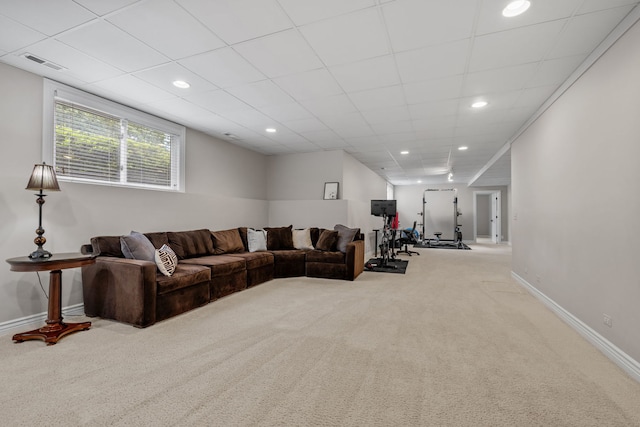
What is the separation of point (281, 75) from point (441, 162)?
6.05 metres

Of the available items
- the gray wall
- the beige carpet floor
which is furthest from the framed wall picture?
the beige carpet floor

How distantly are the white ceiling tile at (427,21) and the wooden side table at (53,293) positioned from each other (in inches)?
137

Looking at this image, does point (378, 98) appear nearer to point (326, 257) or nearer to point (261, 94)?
point (261, 94)

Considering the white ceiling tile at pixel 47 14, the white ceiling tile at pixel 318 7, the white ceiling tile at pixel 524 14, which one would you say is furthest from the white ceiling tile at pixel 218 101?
the white ceiling tile at pixel 524 14

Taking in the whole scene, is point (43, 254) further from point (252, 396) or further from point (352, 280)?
point (352, 280)

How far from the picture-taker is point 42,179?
8.71 ft

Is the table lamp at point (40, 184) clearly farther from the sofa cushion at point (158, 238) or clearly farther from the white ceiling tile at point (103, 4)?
the white ceiling tile at point (103, 4)

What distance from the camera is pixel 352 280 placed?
4.88 meters

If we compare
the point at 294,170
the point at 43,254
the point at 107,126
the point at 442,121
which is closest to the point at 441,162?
the point at 442,121

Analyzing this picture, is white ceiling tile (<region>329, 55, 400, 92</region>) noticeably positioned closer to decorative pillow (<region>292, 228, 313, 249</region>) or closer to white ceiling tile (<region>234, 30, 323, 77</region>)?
white ceiling tile (<region>234, 30, 323, 77</region>)

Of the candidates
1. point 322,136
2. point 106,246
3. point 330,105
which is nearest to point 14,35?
point 106,246

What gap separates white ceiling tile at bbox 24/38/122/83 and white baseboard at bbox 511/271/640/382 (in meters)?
5.09

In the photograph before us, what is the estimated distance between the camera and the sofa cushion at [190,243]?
4.05 metres

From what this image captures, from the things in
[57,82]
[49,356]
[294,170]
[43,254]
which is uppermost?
[57,82]
